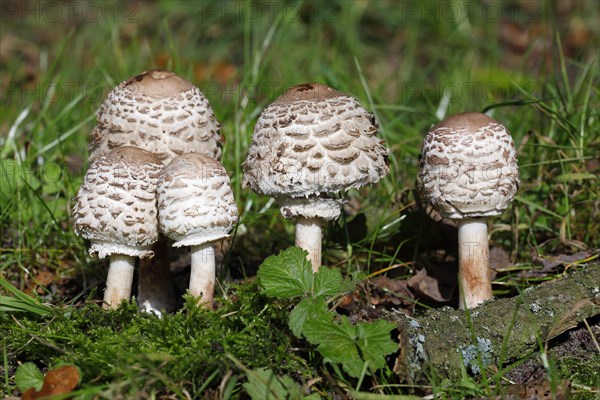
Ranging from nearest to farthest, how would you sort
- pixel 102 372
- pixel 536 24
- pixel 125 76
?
pixel 102 372
pixel 125 76
pixel 536 24

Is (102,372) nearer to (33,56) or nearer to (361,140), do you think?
(361,140)

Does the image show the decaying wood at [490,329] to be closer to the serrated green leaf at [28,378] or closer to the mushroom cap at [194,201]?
the mushroom cap at [194,201]

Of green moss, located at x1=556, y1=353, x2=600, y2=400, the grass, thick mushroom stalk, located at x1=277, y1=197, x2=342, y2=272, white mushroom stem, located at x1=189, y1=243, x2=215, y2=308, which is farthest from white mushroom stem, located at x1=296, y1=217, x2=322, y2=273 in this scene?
green moss, located at x1=556, y1=353, x2=600, y2=400

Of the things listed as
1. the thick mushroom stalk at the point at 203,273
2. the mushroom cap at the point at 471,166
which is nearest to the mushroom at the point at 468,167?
the mushroom cap at the point at 471,166

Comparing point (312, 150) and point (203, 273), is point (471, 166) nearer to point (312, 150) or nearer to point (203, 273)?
point (312, 150)

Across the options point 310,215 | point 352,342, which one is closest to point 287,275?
point 310,215

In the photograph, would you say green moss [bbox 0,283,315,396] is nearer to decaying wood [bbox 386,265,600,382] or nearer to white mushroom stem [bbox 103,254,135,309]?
white mushroom stem [bbox 103,254,135,309]

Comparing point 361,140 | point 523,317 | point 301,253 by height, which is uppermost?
point 361,140

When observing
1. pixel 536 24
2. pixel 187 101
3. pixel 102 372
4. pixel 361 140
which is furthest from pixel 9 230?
pixel 536 24
